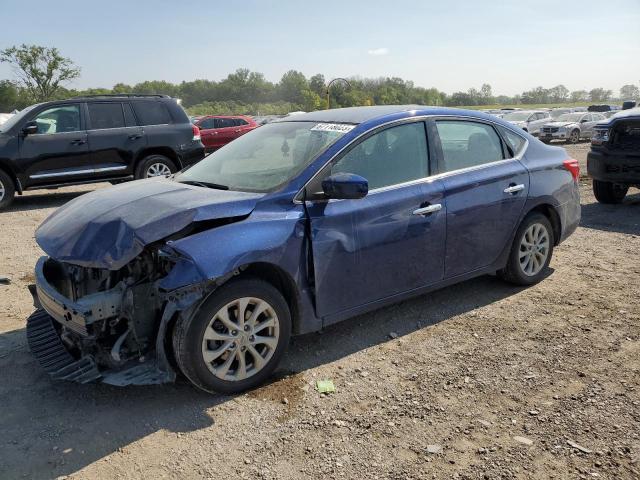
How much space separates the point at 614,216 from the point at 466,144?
490 centimetres

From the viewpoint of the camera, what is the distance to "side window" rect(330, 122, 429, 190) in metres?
3.91

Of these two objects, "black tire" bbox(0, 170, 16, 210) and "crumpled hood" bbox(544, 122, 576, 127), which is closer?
"black tire" bbox(0, 170, 16, 210)

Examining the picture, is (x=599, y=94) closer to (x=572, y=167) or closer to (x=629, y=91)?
(x=629, y=91)

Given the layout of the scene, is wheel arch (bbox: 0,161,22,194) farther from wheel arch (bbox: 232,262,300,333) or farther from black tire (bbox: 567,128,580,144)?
black tire (bbox: 567,128,580,144)

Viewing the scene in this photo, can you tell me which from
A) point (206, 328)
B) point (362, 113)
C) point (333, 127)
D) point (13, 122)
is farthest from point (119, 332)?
point (13, 122)

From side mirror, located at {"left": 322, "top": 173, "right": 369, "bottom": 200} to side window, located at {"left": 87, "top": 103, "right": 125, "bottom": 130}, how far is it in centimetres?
796

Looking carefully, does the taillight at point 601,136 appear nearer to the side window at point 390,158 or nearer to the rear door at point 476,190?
the rear door at point 476,190

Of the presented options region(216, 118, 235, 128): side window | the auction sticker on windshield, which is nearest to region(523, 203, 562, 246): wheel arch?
the auction sticker on windshield

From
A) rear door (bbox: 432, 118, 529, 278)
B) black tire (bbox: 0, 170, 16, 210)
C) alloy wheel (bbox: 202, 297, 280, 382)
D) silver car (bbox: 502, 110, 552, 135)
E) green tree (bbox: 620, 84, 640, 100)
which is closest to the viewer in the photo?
alloy wheel (bbox: 202, 297, 280, 382)

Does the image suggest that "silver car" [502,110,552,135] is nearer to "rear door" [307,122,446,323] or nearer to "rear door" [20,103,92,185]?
"rear door" [20,103,92,185]

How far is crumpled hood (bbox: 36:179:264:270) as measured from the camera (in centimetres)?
318

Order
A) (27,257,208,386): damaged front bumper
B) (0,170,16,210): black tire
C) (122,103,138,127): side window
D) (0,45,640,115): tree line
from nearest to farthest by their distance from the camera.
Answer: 1. (27,257,208,386): damaged front bumper
2. (0,170,16,210): black tire
3. (122,103,138,127): side window
4. (0,45,640,115): tree line

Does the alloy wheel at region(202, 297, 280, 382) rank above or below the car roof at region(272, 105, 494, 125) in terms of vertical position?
below

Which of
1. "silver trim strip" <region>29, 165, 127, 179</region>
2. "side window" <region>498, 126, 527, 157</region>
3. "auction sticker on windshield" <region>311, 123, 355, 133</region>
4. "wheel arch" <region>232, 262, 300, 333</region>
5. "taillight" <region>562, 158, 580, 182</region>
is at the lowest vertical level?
"wheel arch" <region>232, 262, 300, 333</region>
